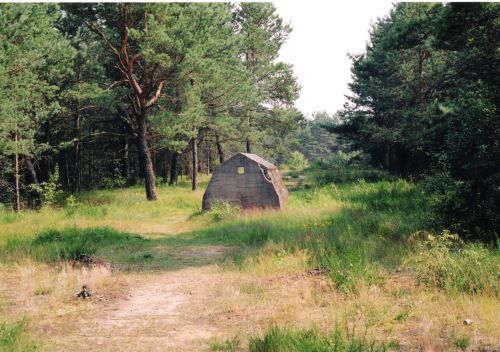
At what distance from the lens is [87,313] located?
18.9ft

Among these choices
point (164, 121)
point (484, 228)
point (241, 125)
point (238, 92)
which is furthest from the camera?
point (241, 125)

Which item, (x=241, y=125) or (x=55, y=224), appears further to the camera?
(x=241, y=125)

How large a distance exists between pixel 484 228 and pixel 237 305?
5.76m

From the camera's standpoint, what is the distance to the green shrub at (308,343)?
12.4 ft

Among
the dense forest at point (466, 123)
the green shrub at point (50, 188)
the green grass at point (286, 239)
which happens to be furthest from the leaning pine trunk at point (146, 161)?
the dense forest at point (466, 123)

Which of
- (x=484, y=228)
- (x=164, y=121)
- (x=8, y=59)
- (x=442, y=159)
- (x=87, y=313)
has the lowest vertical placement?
(x=87, y=313)

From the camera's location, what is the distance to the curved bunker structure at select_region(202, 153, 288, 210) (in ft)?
54.0

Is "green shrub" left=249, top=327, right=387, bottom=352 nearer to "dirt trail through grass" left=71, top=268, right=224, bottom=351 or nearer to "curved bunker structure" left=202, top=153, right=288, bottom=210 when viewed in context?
"dirt trail through grass" left=71, top=268, right=224, bottom=351

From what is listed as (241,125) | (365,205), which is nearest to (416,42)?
(365,205)

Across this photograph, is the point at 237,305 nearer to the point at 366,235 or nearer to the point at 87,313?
the point at 87,313

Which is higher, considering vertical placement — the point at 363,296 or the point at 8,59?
the point at 8,59

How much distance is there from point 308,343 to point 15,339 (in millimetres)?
3267

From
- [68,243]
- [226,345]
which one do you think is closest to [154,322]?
[226,345]

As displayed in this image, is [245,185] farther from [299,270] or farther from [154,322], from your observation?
[154,322]
